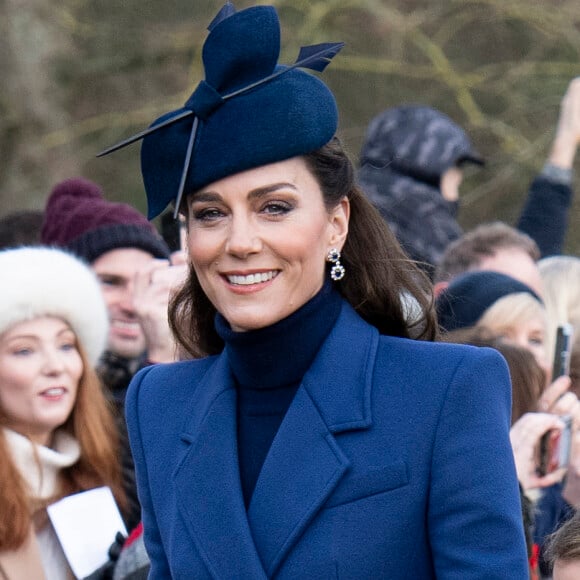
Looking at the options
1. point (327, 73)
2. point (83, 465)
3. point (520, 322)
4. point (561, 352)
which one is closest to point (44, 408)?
point (83, 465)

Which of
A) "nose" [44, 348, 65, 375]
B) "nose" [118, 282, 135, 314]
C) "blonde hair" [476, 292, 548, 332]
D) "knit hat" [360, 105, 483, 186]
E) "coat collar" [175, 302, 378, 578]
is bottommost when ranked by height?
"coat collar" [175, 302, 378, 578]

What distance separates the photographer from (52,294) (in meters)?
3.87

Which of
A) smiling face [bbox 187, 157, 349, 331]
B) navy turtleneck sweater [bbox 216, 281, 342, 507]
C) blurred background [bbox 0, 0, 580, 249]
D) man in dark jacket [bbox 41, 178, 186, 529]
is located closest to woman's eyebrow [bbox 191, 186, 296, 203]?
smiling face [bbox 187, 157, 349, 331]

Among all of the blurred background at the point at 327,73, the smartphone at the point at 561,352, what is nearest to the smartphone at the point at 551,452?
the smartphone at the point at 561,352

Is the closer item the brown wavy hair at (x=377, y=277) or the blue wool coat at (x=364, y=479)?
the blue wool coat at (x=364, y=479)

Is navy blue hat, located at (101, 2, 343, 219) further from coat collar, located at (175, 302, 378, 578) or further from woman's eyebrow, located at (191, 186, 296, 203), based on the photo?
coat collar, located at (175, 302, 378, 578)

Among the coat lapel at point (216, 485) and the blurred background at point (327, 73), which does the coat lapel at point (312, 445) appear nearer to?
the coat lapel at point (216, 485)

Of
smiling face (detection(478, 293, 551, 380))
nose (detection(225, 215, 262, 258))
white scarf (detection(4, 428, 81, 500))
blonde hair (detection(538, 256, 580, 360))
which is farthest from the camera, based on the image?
blonde hair (detection(538, 256, 580, 360))

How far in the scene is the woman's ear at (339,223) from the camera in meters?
2.50

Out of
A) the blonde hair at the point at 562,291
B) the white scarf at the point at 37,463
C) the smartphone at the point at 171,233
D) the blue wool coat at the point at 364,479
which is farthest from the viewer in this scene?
the smartphone at the point at 171,233

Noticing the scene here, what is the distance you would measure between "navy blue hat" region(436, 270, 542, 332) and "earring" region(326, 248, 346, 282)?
1.78 meters

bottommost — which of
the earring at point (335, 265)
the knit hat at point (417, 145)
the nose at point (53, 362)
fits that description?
the earring at point (335, 265)

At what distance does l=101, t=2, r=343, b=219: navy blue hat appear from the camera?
2354 millimetres

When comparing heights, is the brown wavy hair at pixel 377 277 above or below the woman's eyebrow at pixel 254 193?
below
